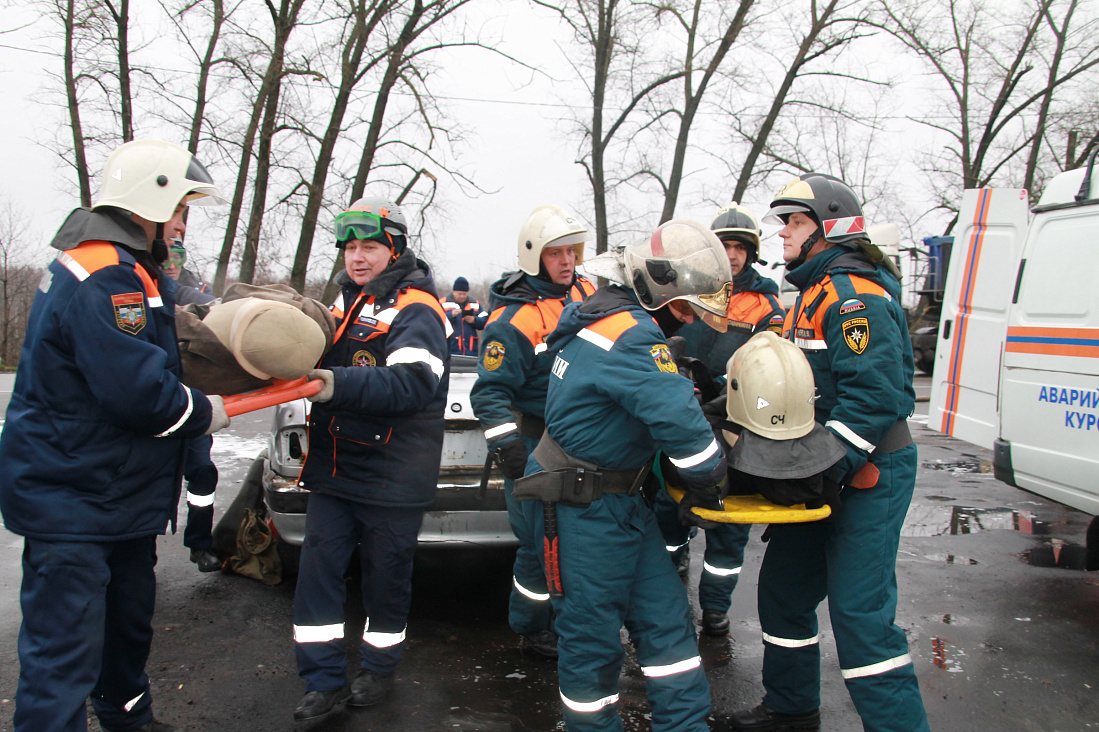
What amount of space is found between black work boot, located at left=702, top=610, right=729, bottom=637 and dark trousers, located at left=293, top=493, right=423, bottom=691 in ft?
5.26

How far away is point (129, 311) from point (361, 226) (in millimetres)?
1110

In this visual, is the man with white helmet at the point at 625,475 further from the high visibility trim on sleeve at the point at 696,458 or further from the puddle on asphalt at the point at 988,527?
Result: the puddle on asphalt at the point at 988,527

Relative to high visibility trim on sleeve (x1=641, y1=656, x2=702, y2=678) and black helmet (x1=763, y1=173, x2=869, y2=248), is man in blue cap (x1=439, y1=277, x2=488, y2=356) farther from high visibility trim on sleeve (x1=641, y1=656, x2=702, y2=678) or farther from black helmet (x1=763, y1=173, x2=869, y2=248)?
high visibility trim on sleeve (x1=641, y1=656, x2=702, y2=678)

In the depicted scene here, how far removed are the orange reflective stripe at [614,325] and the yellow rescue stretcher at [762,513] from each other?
63cm

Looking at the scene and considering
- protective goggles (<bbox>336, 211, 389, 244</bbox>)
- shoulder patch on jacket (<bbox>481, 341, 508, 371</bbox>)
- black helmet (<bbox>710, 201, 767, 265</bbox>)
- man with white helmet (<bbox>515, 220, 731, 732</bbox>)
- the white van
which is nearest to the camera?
man with white helmet (<bbox>515, 220, 731, 732</bbox>)

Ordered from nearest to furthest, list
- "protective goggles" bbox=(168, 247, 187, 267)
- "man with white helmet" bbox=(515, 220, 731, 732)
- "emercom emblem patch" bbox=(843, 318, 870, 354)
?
"man with white helmet" bbox=(515, 220, 731, 732) < "emercom emblem patch" bbox=(843, 318, 870, 354) < "protective goggles" bbox=(168, 247, 187, 267)

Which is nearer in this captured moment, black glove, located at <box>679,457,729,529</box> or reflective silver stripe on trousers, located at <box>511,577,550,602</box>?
black glove, located at <box>679,457,729,529</box>

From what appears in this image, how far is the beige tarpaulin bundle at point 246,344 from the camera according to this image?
104 inches

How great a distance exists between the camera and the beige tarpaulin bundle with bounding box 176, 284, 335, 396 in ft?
8.64

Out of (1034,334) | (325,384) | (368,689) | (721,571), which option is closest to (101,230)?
(325,384)

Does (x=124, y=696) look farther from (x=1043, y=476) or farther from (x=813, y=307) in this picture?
(x=1043, y=476)

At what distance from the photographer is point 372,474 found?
3094 millimetres

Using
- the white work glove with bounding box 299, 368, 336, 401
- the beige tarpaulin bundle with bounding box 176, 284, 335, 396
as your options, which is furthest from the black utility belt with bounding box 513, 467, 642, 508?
the beige tarpaulin bundle with bounding box 176, 284, 335, 396

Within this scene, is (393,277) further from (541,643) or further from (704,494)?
(541,643)
